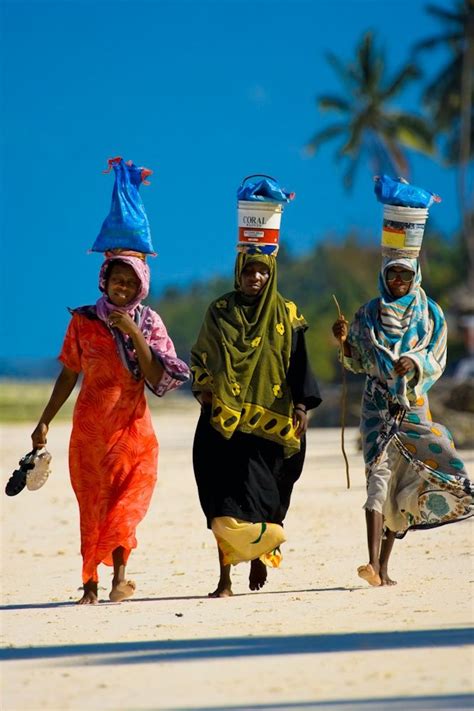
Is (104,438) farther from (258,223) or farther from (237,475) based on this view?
(258,223)

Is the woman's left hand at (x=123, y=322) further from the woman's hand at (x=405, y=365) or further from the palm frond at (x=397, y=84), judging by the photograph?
the palm frond at (x=397, y=84)

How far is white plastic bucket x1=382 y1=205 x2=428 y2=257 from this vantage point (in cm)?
913

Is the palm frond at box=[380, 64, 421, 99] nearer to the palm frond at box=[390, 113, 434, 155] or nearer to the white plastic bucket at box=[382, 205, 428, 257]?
the palm frond at box=[390, 113, 434, 155]

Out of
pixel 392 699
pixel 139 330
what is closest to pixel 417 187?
pixel 139 330

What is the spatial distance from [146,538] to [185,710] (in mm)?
7109

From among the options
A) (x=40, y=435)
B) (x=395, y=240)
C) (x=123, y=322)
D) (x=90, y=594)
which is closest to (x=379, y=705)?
(x=90, y=594)

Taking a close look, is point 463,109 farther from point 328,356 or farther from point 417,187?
point 417,187

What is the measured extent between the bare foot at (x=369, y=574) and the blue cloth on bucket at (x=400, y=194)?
6.90 ft

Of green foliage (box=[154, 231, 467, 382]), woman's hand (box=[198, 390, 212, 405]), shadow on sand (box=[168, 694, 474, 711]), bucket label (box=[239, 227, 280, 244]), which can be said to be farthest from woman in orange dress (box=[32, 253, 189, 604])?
green foliage (box=[154, 231, 467, 382])

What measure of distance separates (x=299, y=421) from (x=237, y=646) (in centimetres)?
228

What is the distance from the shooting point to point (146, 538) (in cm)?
1271

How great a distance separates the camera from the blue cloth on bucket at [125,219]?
9062 millimetres

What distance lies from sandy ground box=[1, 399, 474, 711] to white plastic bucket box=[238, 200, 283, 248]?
198 cm

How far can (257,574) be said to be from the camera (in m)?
9.06
